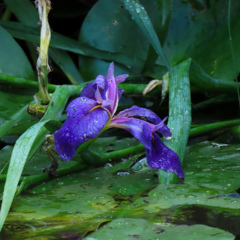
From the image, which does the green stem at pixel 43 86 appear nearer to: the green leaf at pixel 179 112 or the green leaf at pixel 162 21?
the green leaf at pixel 179 112

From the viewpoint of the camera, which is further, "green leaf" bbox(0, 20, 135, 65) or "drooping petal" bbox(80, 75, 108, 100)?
"green leaf" bbox(0, 20, 135, 65)

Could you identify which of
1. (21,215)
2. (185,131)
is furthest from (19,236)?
(185,131)

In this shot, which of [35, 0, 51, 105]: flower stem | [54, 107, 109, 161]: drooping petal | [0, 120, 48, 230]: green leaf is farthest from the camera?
[35, 0, 51, 105]: flower stem

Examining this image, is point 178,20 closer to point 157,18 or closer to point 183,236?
point 157,18

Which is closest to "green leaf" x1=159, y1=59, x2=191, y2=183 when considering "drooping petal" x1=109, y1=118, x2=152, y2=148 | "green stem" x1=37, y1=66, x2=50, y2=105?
"drooping petal" x1=109, y1=118, x2=152, y2=148

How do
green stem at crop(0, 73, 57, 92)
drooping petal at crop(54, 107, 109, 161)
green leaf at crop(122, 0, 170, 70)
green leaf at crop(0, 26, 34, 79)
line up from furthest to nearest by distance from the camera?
green leaf at crop(0, 26, 34, 79)
green stem at crop(0, 73, 57, 92)
green leaf at crop(122, 0, 170, 70)
drooping petal at crop(54, 107, 109, 161)

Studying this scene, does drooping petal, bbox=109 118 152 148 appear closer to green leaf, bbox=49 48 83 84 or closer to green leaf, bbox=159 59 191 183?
green leaf, bbox=159 59 191 183

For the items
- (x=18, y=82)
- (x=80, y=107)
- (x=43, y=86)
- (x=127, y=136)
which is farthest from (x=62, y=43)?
(x=80, y=107)
